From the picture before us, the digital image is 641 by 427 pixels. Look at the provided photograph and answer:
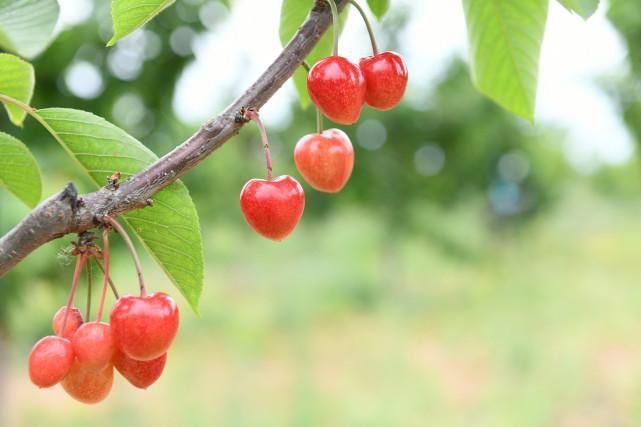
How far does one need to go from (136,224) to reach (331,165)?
162mm

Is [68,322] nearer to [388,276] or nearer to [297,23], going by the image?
[297,23]

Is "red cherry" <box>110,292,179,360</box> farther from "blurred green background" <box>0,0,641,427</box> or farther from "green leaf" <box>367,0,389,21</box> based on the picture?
"blurred green background" <box>0,0,641,427</box>

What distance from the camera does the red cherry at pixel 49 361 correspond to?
54cm

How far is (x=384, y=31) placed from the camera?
21.4 feet

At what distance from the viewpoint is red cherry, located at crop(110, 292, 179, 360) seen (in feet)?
1.73

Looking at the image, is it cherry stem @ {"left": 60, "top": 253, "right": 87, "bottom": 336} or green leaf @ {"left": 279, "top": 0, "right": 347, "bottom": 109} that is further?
green leaf @ {"left": 279, "top": 0, "right": 347, "bottom": 109}

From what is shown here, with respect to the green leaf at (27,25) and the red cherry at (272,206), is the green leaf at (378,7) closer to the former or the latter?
the red cherry at (272,206)

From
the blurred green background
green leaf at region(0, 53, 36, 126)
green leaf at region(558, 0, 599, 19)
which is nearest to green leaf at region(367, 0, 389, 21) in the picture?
green leaf at region(558, 0, 599, 19)

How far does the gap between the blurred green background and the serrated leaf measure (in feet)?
9.23

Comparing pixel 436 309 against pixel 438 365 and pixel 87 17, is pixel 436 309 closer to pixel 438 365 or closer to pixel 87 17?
pixel 438 365

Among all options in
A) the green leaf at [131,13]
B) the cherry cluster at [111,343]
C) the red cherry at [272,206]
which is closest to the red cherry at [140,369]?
the cherry cluster at [111,343]

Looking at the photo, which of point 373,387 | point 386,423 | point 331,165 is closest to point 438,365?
point 373,387

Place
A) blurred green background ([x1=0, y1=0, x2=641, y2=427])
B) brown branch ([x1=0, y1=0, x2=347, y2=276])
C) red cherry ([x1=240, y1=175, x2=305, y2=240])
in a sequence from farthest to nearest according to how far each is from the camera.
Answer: blurred green background ([x1=0, y1=0, x2=641, y2=427])
red cherry ([x1=240, y1=175, x2=305, y2=240])
brown branch ([x1=0, y1=0, x2=347, y2=276])

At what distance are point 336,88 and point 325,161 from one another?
9 cm
